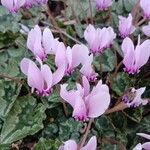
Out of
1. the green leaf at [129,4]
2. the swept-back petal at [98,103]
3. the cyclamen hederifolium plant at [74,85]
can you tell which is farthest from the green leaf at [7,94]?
the green leaf at [129,4]

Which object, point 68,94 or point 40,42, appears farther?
point 40,42

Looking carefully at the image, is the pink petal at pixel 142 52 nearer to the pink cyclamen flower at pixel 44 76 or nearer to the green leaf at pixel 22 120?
the pink cyclamen flower at pixel 44 76

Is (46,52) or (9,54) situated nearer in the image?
(46,52)

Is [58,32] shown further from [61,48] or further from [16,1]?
[61,48]

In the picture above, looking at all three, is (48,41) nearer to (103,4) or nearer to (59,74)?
(59,74)

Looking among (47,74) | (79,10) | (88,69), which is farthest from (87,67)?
(79,10)

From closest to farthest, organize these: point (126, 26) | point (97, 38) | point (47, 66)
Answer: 1. point (47, 66)
2. point (97, 38)
3. point (126, 26)

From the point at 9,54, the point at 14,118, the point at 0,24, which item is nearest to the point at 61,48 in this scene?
the point at 14,118
